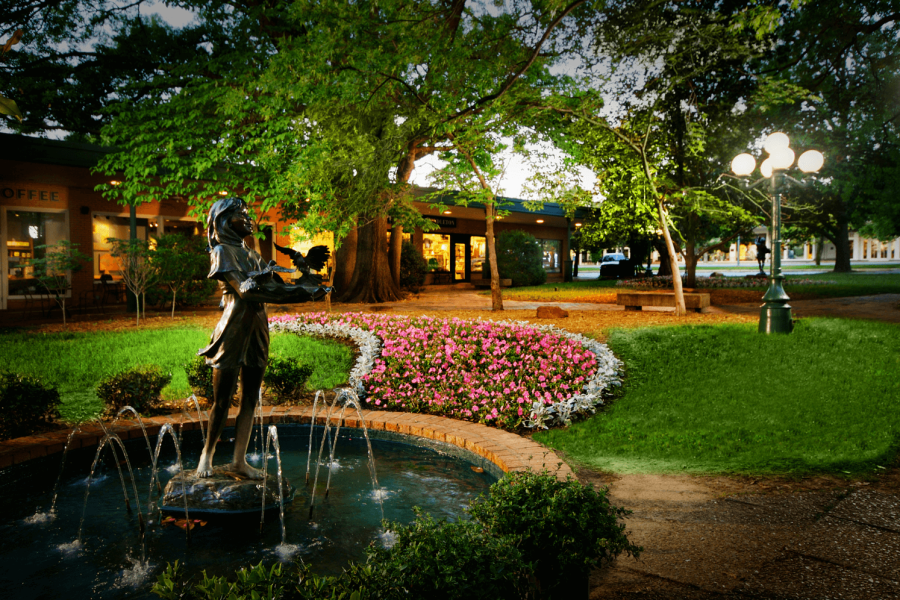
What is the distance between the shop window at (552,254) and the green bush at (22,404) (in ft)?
107

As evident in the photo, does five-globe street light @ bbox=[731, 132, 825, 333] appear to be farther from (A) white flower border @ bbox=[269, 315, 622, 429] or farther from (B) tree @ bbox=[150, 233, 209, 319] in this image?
(B) tree @ bbox=[150, 233, 209, 319]

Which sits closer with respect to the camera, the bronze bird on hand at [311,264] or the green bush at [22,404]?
the bronze bird on hand at [311,264]

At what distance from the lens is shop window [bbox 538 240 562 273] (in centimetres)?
3690

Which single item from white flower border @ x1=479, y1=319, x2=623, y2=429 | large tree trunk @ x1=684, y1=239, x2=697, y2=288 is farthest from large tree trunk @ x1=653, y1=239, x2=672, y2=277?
white flower border @ x1=479, y1=319, x2=623, y2=429

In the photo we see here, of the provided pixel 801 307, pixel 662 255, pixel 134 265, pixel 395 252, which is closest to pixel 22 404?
pixel 134 265

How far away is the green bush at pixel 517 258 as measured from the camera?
29234 millimetres

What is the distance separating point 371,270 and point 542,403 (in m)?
13.4

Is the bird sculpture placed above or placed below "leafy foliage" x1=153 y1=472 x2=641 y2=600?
above

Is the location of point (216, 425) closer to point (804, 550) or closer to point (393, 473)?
point (393, 473)

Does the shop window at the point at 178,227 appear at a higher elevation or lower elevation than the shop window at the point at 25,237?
higher

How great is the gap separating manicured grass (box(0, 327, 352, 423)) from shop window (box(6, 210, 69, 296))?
25.7 ft

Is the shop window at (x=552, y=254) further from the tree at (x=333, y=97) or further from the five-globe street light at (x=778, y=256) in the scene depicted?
the five-globe street light at (x=778, y=256)

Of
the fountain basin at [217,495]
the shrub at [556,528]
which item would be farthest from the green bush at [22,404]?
the shrub at [556,528]

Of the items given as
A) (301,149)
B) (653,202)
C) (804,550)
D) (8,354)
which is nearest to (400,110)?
(301,149)
